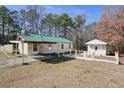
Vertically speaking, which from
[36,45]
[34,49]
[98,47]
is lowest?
[34,49]

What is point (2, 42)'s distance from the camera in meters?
Answer: 39.7

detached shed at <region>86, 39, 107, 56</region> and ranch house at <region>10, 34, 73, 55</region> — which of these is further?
detached shed at <region>86, 39, 107, 56</region>

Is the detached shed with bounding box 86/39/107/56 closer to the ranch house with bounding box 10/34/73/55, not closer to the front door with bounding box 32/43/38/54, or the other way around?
the ranch house with bounding box 10/34/73/55

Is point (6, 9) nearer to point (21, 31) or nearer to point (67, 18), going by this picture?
point (21, 31)

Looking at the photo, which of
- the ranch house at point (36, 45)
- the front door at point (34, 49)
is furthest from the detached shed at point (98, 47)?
the front door at point (34, 49)

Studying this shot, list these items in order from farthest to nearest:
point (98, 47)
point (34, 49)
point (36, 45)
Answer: point (98, 47), point (36, 45), point (34, 49)

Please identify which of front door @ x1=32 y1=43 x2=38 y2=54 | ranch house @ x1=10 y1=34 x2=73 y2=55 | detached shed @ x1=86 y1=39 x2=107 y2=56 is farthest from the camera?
detached shed @ x1=86 y1=39 x2=107 y2=56

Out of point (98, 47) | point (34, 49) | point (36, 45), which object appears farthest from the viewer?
point (98, 47)

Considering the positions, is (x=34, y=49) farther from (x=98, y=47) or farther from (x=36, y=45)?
(x=98, y=47)

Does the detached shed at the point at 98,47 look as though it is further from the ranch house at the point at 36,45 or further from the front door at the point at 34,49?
the front door at the point at 34,49

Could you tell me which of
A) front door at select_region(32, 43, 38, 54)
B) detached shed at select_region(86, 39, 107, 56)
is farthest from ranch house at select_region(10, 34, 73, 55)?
detached shed at select_region(86, 39, 107, 56)

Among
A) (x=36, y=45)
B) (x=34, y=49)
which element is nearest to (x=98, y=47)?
(x=36, y=45)
